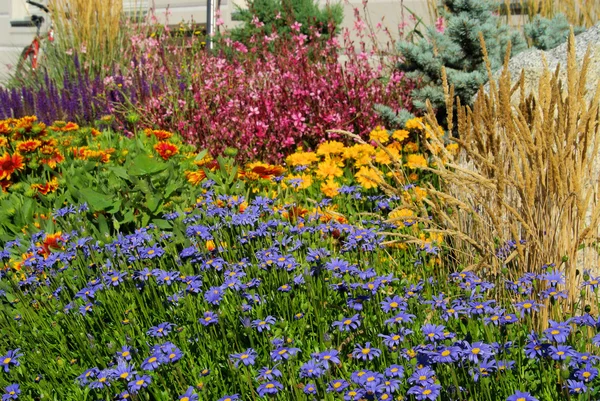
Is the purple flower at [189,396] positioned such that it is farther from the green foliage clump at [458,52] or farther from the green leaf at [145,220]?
the green foliage clump at [458,52]

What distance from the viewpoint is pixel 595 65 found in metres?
3.61

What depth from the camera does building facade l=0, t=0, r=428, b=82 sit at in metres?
9.98

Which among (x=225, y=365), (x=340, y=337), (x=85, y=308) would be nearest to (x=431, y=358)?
(x=340, y=337)

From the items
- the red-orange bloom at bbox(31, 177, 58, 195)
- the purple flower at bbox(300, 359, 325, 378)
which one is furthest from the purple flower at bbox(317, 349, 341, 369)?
the red-orange bloom at bbox(31, 177, 58, 195)

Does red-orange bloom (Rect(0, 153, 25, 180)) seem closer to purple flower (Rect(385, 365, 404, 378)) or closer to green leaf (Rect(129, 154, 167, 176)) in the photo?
Result: green leaf (Rect(129, 154, 167, 176))

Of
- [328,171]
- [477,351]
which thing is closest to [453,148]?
[328,171]

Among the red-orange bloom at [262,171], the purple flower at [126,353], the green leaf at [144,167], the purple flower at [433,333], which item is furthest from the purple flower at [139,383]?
the red-orange bloom at [262,171]

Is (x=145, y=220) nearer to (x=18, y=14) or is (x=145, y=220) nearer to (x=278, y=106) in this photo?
(x=278, y=106)

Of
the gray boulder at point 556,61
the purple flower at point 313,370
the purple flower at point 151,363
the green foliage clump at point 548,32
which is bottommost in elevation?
the purple flower at point 151,363

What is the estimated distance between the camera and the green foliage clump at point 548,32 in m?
5.16

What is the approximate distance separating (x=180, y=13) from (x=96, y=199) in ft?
30.8

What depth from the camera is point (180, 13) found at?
1229 cm

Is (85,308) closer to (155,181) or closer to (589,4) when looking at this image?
(155,181)

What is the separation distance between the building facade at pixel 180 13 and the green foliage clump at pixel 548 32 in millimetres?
1323
